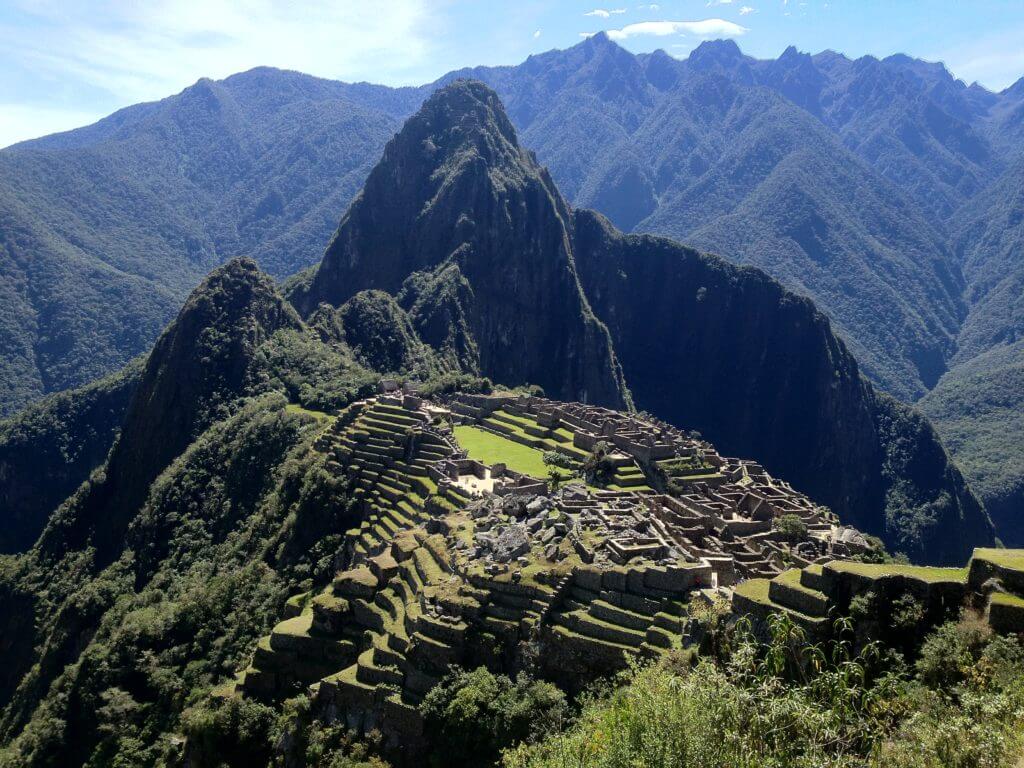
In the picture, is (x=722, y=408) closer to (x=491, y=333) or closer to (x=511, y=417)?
(x=491, y=333)

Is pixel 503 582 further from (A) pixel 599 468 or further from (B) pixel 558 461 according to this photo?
(B) pixel 558 461

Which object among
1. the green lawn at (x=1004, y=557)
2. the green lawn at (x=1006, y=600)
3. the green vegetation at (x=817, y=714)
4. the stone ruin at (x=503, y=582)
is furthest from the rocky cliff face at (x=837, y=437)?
the green vegetation at (x=817, y=714)

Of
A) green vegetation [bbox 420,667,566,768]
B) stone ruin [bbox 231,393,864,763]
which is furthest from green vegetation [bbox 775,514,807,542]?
green vegetation [bbox 420,667,566,768]

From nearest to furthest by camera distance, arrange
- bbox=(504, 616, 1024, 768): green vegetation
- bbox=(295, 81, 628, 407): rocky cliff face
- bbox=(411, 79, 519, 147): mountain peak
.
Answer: bbox=(504, 616, 1024, 768): green vegetation < bbox=(295, 81, 628, 407): rocky cliff face < bbox=(411, 79, 519, 147): mountain peak

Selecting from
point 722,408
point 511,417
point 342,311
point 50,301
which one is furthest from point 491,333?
point 50,301

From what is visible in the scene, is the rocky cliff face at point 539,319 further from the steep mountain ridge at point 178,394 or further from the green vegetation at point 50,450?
the green vegetation at point 50,450

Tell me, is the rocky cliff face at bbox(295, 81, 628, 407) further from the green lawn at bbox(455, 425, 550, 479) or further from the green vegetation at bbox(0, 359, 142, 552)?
the green lawn at bbox(455, 425, 550, 479)
